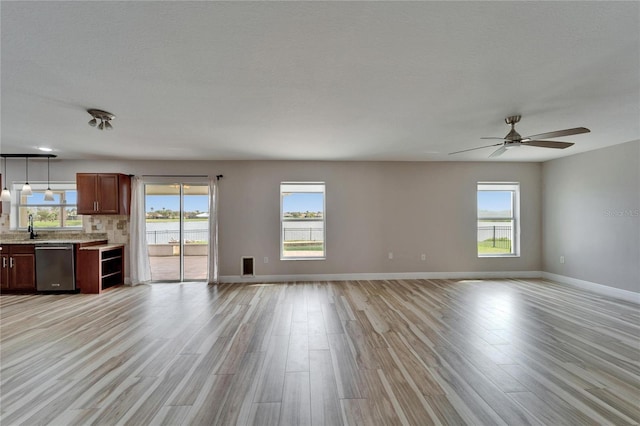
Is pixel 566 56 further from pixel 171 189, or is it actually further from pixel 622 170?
pixel 171 189

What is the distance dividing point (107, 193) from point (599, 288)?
29.9 ft

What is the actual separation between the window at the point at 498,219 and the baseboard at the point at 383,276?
474mm

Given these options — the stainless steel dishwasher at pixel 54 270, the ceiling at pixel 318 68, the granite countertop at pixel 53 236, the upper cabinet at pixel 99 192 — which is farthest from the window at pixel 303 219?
the stainless steel dishwasher at pixel 54 270

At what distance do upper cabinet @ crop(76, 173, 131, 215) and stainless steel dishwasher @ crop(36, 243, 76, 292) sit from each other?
0.83 meters

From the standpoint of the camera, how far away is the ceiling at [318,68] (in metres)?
1.59

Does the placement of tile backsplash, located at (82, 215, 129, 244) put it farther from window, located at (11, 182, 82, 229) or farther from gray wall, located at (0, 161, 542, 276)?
gray wall, located at (0, 161, 542, 276)

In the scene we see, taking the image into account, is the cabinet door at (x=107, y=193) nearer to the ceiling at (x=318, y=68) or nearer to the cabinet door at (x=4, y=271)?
the ceiling at (x=318, y=68)

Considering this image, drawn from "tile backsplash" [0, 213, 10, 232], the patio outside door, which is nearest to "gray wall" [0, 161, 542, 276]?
the patio outside door

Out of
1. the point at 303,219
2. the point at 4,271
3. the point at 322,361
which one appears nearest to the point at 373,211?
the point at 303,219

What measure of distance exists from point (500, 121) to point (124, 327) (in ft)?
17.0

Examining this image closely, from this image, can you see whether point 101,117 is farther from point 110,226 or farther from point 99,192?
point 110,226

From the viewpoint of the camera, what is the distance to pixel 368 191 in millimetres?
5961

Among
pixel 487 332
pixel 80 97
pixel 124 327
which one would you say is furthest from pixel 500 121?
pixel 124 327

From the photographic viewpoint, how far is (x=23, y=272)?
16.2 ft
